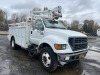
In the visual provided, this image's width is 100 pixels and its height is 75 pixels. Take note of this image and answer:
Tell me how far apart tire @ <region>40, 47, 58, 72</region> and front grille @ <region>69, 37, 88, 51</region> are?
829 millimetres

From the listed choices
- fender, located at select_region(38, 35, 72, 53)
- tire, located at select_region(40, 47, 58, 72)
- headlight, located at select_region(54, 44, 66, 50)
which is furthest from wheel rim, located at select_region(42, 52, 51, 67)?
headlight, located at select_region(54, 44, 66, 50)

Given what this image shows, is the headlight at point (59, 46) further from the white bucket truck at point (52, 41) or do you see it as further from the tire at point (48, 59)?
the tire at point (48, 59)

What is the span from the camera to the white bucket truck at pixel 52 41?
214 inches

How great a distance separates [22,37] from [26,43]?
1.94ft

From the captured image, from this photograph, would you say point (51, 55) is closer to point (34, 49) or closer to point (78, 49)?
point (78, 49)

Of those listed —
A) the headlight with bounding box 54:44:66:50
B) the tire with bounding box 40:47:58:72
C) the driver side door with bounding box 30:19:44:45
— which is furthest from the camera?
the driver side door with bounding box 30:19:44:45

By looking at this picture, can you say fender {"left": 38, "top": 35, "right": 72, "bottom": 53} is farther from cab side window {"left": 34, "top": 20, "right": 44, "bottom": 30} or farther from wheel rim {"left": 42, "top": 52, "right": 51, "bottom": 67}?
cab side window {"left": 34, "top": 20, "right": 44, "bottom": 30}

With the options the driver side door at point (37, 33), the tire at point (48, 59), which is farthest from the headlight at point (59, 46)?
the driver side door at point (37, 33)

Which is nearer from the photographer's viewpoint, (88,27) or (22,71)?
(22,71)

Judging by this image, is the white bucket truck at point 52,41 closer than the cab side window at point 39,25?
Yes

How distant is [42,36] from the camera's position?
21.4 feet

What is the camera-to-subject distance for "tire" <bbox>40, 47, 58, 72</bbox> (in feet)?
18.0

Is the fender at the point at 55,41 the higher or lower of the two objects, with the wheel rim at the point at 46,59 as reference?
higher

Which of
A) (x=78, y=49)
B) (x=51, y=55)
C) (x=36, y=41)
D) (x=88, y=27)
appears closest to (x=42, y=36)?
(x=36, y=41)
